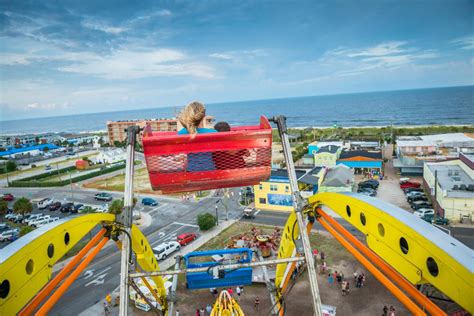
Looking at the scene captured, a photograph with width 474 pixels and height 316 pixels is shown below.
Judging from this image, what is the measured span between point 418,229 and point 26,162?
85.5 m

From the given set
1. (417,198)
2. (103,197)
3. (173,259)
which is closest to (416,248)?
(173,259)

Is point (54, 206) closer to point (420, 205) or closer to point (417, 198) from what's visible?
point (420, 205)

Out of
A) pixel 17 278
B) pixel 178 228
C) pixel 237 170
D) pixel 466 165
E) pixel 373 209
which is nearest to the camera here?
pixel 17 278

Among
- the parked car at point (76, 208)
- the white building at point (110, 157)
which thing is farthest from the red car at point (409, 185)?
the white building at point (110, 157)

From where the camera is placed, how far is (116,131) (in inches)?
3738

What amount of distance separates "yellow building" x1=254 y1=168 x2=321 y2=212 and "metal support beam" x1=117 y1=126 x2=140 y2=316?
83.6ft

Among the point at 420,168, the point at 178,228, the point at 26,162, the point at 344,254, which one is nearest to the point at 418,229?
the point at 344,254

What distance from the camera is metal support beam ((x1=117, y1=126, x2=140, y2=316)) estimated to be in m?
4.02

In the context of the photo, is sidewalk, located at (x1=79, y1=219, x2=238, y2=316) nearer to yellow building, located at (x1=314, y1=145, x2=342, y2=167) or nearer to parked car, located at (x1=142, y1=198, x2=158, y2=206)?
parked car, located at (x1=142, y1=198, x2=158, y2=206)

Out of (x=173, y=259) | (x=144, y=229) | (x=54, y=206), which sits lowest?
(x=173, y=259)

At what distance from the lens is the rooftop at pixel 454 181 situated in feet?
82.8

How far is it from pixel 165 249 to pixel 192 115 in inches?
783

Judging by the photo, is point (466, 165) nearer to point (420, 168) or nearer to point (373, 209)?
point (420, 168)

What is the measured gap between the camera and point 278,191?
101 feet
